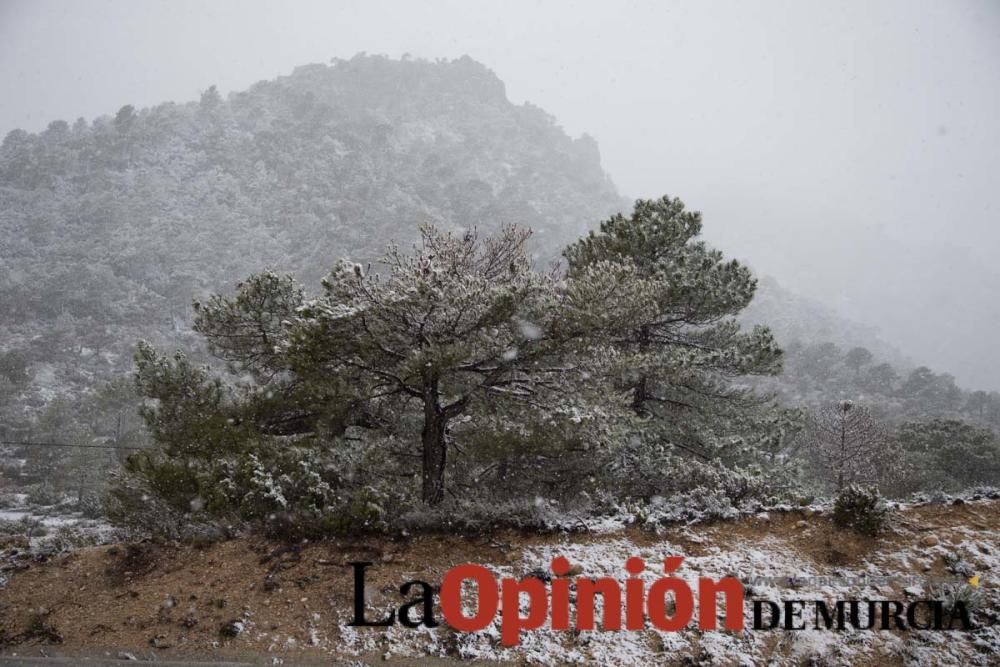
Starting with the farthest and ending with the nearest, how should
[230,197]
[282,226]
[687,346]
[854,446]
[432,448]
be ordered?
[230,197]
[282,226]
[854,446]
[687,346]
[432,448]

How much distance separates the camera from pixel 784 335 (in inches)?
3282

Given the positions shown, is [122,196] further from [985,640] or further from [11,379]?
[985,640]

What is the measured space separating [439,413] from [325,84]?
5301 inches

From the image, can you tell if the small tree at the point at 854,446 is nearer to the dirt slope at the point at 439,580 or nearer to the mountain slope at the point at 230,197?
the dirt slope at the point at 439,580

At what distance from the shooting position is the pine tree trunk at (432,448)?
8.13m

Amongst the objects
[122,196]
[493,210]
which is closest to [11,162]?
[122,196]

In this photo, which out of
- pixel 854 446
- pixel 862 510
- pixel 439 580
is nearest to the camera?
pixel 439 580

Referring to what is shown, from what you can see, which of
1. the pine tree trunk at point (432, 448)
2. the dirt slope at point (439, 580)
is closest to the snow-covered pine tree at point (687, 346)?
the dirt slope at point (439, 580)

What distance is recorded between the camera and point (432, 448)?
8.30 metres

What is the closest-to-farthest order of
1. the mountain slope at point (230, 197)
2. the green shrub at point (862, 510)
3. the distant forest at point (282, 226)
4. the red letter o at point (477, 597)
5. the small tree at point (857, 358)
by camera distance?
the red letter o at point (477, 597)
the green shrub at point (862, 510)
the distant forest at point (282, 226)
the mountain slope at point (230, 197)
the small tree at point (857, 358)

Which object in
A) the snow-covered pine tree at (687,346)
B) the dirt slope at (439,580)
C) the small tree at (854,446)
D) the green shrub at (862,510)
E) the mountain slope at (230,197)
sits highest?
the mountain slope at (230,197)

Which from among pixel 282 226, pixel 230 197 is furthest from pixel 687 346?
pixel 230 197

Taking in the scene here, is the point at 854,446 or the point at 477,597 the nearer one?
the point at 477,597

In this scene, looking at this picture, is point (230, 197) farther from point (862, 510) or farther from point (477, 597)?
point (862, 510)
